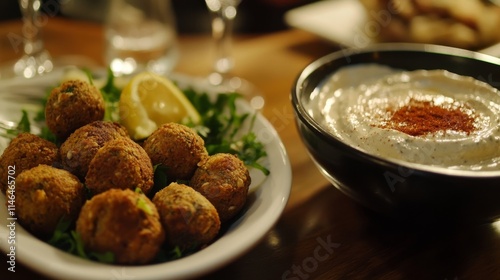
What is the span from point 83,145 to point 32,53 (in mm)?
1304

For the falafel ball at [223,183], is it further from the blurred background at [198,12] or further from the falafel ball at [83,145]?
the blurred background at [198,12]

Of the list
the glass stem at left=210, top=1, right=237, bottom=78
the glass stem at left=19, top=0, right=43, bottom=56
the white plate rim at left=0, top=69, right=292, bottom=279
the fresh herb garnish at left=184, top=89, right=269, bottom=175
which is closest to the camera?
the white plate rim at left=0, top=69, right=292, bottom=279

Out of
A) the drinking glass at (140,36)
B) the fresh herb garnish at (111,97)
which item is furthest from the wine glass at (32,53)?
the fresh herb garnish at (111,97)

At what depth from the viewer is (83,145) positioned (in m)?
1.40

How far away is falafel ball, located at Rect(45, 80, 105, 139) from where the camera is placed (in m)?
1.50

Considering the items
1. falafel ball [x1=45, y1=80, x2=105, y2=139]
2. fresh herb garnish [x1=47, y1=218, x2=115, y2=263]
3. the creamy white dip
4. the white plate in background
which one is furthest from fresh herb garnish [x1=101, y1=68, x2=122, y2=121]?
the white plate in background

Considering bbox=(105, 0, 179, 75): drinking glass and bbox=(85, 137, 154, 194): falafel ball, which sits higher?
bbox=(85, 137, 154, 194): falafel ball

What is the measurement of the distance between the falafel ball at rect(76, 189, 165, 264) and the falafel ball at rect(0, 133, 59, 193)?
317 mm

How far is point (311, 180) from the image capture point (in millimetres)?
1776

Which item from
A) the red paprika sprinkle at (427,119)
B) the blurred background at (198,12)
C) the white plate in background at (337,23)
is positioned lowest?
the blurred background at (198,12)

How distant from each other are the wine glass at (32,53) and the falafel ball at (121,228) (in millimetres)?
1452

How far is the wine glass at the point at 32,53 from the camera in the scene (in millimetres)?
2383

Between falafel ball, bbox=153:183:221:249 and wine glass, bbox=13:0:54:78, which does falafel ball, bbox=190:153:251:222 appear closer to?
falafel ball, bbox=153:183:221:249

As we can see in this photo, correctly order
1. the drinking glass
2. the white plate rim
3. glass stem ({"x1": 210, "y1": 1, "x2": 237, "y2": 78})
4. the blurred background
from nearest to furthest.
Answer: the white plate rim → glass stem ({"x1": 210, "y1": 1, "x2": 237, "y2": 78}) → the drinking glass → the blurred background
